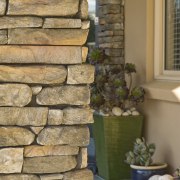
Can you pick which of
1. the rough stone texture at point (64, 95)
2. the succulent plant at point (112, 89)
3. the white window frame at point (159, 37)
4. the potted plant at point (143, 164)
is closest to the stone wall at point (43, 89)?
the rough stone texture at point (64, 95)

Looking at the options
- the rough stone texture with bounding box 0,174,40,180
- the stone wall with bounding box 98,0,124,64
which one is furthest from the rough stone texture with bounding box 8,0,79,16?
the stone wall with bounding box 98,0,124,64

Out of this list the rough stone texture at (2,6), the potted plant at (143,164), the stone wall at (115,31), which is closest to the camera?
the rough stone texture at (2,6)

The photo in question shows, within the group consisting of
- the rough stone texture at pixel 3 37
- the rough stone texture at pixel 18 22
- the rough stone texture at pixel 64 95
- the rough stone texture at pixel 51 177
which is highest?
the rough stone texture at pixel 18 22

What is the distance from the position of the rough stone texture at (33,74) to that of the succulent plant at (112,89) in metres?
2.19

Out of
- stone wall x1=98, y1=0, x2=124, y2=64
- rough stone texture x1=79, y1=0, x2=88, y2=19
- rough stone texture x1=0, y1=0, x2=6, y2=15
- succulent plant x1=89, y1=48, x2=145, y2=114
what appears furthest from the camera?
stone wall x1=98, y1=0, x2=124, y2=64

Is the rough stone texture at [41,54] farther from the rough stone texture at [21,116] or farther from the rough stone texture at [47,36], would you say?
the rough stone texture at [21,116]

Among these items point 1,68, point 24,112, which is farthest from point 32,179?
point 1,68

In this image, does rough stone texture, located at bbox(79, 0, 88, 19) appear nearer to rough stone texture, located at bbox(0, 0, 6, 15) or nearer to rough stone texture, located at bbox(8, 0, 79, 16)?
rough stone texture, located at bbox(8, 0, 79, 16)

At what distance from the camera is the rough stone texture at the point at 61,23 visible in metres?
2.52

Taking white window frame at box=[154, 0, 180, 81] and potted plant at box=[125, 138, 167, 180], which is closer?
potted plant at box=[125, 138, 167, 180]

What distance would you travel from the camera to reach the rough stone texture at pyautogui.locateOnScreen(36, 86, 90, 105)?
2533 millimetres

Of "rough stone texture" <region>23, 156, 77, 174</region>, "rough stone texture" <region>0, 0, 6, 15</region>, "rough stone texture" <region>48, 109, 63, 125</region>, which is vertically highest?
"rough stone texture" <region>0, 0, 6, 15</region>

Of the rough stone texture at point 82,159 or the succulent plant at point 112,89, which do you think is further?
the succulent plant at point 112,89

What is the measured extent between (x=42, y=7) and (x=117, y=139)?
2510 mm
